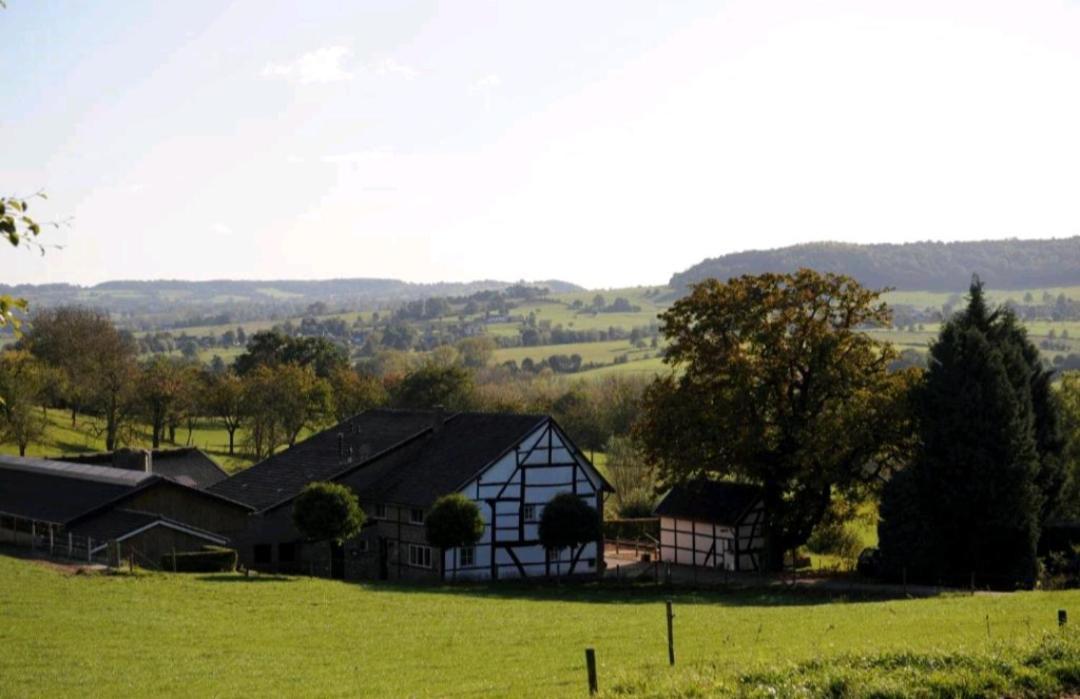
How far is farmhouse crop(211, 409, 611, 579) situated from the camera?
5106 cm

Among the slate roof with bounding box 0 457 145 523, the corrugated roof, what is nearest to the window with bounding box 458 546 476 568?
the slate roof with bounding box 0 457 145 523

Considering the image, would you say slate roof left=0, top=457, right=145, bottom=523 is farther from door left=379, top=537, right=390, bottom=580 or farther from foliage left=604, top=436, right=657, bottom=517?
foliage left=604, top=436, right=657, bottom=517

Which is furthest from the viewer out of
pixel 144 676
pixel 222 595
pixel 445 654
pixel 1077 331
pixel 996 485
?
pixel 1077 331

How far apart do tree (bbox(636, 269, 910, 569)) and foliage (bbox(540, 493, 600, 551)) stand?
335 centimetres

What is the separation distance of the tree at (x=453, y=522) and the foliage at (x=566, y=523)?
3.34 metres

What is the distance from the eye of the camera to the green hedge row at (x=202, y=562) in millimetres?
44594

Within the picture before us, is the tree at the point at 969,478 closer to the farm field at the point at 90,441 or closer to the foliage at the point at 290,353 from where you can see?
the farm field at the point at 90,441

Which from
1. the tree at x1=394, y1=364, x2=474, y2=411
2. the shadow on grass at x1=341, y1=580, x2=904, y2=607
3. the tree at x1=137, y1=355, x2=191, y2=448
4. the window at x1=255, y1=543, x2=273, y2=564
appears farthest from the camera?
the tree at x1=394, y1=364, x2=474, y2=411

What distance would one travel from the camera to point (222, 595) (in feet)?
121

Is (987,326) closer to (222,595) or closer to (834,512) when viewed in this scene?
(834,512)

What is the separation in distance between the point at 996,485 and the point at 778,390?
883 centimetres

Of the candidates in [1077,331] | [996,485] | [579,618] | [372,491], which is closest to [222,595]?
[579,618]

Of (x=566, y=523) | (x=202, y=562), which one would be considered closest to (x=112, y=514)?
(x=202, y=562)

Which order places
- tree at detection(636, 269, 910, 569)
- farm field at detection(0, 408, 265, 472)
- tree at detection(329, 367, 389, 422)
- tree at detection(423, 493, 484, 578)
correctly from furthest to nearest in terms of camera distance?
tree at detection(329, 367, 389, 422), farm field at detection(0, 408, 265, 472), tree at detection(636, 269, 910, 569), tree at detection(423, 493, 484, 578)
